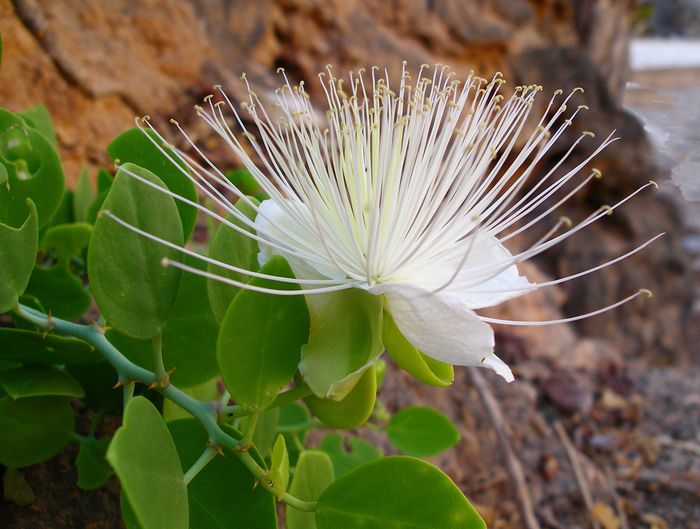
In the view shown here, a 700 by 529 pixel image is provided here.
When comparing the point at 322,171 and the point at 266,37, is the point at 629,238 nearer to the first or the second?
the point at 266,37

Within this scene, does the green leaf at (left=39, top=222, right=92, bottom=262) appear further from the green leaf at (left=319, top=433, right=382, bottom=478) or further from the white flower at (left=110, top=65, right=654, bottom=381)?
the green leaf at (left=319, top=433, right=382, bottom=478)

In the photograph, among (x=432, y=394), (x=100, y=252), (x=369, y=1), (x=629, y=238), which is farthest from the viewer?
(x=629, y=238)

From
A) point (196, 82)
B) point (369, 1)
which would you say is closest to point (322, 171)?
point (196, 82)

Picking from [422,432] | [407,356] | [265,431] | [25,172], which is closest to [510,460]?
[422,432]

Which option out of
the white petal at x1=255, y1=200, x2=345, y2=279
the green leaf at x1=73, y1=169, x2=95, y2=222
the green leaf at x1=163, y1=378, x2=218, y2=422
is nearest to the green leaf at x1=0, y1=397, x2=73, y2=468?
the green leaf at x1=163, y1=378, x2=218, y2=422

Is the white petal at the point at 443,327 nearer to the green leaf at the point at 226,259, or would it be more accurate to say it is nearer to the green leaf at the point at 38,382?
the green leaf at the point at 226,259
